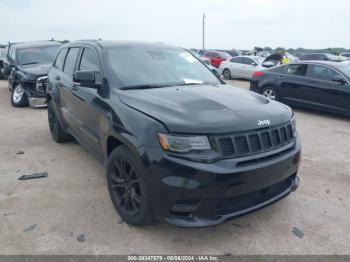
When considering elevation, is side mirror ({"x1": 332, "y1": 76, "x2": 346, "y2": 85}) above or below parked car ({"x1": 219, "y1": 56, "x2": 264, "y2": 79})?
above

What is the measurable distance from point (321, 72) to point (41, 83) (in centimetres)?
749

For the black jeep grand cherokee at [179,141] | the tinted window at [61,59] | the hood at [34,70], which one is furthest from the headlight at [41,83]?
the black jeep grand cherokee at [179,141]

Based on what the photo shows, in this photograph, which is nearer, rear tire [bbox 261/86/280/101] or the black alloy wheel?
the black alloy wheel

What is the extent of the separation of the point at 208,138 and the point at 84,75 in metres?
1.71

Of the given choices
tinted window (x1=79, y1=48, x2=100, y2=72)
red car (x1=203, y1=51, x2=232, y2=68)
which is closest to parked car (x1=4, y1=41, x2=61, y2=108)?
tinted window (x1=79, y1=48, x2=100, y2=72)

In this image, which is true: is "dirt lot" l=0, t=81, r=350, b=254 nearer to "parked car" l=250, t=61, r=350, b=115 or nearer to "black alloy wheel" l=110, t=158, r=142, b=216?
"black alloy wheel" l=110, t=158, r=142, b=216

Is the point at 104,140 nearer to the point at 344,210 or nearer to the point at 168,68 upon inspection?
the point at 168,68

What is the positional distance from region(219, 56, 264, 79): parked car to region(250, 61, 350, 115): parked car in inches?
337

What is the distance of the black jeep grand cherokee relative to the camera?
9.43 ft

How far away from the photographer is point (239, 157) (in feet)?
9.61

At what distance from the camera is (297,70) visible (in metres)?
9.77

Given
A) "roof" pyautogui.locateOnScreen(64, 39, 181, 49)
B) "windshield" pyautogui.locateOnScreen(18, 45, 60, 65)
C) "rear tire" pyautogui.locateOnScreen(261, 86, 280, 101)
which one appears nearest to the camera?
"roof" pyautogui.locateOnScreen(64, 39, 181, 49)

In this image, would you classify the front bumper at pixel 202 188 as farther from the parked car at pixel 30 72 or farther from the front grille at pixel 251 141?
the parked car at pixel 30 72

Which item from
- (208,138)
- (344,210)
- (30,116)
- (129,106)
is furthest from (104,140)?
(30,116)
